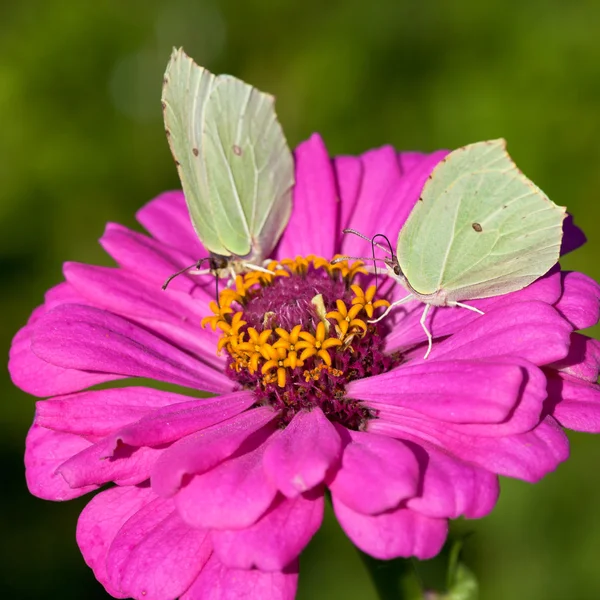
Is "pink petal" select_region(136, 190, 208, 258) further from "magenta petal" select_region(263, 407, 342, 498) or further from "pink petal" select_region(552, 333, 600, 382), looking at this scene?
"pink petal" select_region(552, 333, 600, 382)

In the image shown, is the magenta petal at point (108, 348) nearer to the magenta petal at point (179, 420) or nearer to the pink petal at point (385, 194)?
the magenta petal at point (179, 420)

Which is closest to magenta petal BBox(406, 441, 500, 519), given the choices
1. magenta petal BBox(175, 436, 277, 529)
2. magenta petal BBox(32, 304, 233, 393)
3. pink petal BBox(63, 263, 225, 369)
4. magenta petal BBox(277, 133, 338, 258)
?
magenta petal BBox(175, 436, 277, 529)

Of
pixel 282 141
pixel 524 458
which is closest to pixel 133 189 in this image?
pixel 282 141

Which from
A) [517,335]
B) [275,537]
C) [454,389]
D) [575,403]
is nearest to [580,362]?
[575,403]

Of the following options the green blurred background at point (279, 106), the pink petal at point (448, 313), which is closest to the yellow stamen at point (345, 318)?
the pink petal at point (448, 313)

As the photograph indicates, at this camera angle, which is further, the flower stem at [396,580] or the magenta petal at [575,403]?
the flower stem at [396,580]

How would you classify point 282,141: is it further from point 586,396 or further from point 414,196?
point 586,396
